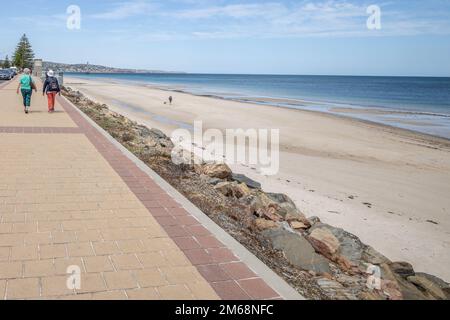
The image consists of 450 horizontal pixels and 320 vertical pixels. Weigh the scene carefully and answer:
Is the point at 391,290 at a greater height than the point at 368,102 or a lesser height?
lesser

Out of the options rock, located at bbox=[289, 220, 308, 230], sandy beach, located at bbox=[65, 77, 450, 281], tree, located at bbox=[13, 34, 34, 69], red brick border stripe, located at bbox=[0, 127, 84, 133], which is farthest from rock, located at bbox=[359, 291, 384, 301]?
tree, located at bbox=[13, 34, 34, 69]

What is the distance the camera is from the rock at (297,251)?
4.83 metres

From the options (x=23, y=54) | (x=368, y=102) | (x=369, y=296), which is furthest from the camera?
(x=23, y=54)

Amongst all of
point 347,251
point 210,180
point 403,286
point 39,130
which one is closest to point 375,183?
point 210,180

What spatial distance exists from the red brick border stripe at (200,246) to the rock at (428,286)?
112 inches

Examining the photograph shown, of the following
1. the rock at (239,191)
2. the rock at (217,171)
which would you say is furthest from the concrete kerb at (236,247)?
the rock at (217,171)

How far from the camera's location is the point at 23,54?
8619 cm

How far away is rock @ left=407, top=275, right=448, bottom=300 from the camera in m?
5.00

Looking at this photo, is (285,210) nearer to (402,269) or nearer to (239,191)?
(239,191)

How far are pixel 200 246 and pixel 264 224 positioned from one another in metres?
1.94

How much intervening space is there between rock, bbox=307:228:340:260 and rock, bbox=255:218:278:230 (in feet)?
1.85

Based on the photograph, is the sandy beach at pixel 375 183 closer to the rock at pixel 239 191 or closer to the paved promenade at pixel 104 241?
the rock at pixel 239 191
